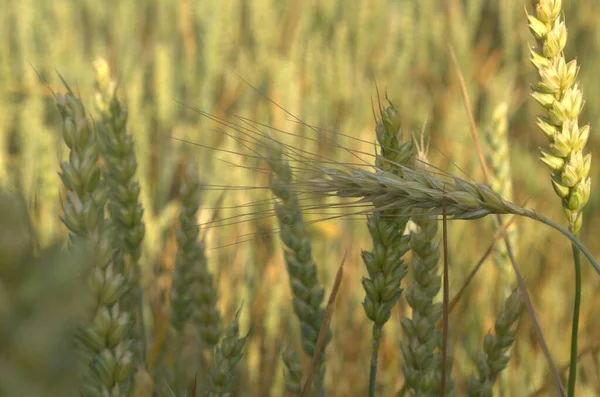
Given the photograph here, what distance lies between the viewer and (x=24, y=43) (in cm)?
205

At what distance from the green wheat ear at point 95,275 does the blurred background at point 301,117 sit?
0.40 meters

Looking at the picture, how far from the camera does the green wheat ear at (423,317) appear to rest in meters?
0.69

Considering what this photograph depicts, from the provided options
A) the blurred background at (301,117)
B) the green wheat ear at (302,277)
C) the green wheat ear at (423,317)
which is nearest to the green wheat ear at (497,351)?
the green wheat ear at (423,317)

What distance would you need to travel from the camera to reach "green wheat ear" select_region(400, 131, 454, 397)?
2.27 feet

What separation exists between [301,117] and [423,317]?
1.24 metres

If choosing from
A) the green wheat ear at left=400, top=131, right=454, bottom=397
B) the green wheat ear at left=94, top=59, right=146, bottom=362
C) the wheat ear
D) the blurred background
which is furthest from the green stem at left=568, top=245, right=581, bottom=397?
the green wheat ear at left=94, top=59, right=146, bottom=362

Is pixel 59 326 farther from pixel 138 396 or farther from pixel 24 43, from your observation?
pixel 24 43

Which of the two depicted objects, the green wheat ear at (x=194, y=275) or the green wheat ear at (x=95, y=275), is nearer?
the green wheat ear at (x=95, y=275)

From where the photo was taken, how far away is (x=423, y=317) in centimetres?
71

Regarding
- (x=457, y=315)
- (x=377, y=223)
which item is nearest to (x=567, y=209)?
(x=377, y=223)

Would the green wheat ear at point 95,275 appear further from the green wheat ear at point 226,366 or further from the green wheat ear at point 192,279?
the green wheat ear at point 192,279

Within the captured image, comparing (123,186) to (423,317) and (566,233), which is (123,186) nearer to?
(423,317)

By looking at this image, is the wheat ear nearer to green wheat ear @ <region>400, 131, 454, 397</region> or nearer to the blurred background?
green wheat ear @ <region>400, 131, 454, 397</region>

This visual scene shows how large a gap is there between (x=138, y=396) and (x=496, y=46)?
243 cm
